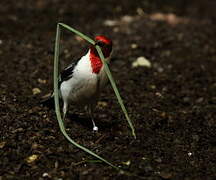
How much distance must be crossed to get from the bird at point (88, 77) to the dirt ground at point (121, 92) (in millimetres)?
291

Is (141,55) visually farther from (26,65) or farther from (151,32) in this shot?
(26,65)

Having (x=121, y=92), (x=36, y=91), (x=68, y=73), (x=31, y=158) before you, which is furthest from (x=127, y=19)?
(x=31, y=158)

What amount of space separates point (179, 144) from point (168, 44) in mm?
2538

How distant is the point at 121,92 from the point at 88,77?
4.46ft

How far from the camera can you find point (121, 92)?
14.1 ft

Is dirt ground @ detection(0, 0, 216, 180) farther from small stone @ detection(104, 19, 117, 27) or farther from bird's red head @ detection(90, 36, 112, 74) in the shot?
bird's red head @ detection(90, 36, 112, 74)

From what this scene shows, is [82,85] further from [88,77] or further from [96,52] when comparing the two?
[96,52]

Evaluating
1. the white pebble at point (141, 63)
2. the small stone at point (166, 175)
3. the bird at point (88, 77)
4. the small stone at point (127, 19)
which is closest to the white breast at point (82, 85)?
the bird at point (88, 77)

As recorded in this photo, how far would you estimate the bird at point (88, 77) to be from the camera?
9.72 ft

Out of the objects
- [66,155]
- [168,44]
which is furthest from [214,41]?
[66,155]

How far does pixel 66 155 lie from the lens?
290 cm

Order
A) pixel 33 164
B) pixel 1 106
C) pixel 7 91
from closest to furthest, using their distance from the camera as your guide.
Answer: pixel 33 164 → pixel 1 106 → pixel 7 91

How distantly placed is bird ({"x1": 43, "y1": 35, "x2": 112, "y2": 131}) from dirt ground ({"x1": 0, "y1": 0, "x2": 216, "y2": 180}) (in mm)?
291

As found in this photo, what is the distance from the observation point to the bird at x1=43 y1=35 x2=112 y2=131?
9.72ft
